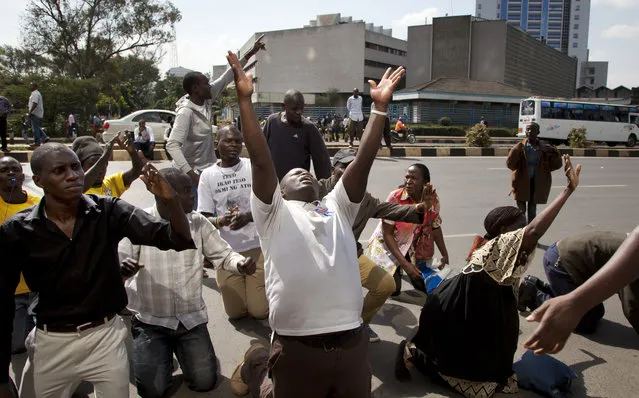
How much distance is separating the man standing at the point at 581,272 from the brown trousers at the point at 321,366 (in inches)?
96.5

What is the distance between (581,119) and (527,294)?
90.1 ft

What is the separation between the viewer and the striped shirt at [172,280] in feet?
10.7

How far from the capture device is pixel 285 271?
2246 mm

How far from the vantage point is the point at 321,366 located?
7.26ft

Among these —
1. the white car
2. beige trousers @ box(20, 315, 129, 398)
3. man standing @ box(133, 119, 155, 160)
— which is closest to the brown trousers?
beige trousers @ box(20, 315, 129, 398)

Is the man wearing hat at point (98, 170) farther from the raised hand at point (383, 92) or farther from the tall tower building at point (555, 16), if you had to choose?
the tall tower building at point (555, 16)

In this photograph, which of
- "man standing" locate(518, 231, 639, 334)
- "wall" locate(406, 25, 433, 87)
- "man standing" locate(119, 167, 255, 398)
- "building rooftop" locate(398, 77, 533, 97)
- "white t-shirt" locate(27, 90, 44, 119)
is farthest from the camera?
"wall" locate(406, 25, 433, 87)

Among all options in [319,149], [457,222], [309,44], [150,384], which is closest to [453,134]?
[457,222]

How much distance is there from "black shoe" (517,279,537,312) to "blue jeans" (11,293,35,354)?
12.7ft

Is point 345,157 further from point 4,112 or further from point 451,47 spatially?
point 451,47

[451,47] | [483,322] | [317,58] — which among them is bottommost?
[483,322]

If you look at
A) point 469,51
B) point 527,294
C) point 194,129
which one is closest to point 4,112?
point 194,129

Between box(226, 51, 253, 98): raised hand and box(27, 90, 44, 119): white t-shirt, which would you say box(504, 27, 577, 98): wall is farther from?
box(226, 51, 253, 98): raised hand

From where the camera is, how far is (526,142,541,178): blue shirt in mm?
6961
